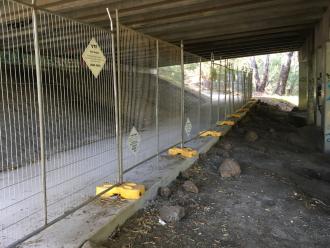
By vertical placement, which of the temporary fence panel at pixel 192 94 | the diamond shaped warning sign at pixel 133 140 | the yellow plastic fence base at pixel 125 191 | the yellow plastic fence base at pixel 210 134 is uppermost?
the temporary fence panel at pixel 192 94

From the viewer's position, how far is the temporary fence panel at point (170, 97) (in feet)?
22.9

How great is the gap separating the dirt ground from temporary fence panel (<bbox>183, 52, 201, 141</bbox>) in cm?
130

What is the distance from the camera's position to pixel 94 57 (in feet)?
13.1


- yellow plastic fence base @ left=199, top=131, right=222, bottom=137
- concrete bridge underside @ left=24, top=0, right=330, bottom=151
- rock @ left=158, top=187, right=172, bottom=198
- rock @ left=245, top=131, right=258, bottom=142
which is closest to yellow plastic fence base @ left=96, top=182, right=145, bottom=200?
rock @ left=158, top=187, right=172, bottom=198

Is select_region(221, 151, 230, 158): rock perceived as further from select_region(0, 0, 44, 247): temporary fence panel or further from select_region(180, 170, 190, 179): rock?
select_region(0, 0, 44, 247): temporary fence panel

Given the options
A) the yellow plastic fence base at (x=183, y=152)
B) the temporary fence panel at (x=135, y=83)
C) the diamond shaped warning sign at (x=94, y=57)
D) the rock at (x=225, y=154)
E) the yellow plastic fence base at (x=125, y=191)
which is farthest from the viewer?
the rock at (x=225, y=154)

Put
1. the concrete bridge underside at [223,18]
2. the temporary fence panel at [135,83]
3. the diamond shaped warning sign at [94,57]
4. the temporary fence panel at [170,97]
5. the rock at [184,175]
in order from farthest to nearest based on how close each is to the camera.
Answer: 1. the concrete bridge underside at [223,18]
2. the temporary fence panel at [170,97]
3. the rock at [184,175]
4. the temporary fence panel at [135,83]
5. the diamond shaped warning sign at [94,57]

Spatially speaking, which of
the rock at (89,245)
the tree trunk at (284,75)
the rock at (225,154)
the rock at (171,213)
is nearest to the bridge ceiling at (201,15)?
the rock at (225,154)

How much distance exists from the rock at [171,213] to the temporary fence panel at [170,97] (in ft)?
9.68

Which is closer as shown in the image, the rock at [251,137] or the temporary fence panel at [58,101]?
the temporary fence panel at [58,101]

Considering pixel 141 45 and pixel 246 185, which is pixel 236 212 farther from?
pixel 141 45

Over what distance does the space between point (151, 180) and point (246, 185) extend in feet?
5.96

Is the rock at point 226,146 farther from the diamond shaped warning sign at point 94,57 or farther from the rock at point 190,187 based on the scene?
the diamond shaped warning sign at point 94,57

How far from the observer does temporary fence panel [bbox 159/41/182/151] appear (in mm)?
6980
